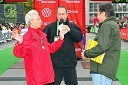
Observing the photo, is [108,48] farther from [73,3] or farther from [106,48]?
[73,3]

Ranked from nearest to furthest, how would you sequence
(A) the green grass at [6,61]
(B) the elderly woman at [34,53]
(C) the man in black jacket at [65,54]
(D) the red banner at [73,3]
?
(B) the elderly woman at [34,53] < (C) the man in black jacket at [65,54] < (A) the green grass at [6,61] < (D) the red banner at [73,3]

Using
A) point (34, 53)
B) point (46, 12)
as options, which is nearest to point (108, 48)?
point (34, 53)

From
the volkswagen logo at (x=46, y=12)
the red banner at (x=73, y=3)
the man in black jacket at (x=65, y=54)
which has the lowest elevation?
the man in black jacket at (x=65, y=54)

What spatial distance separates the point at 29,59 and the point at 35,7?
1022 cm

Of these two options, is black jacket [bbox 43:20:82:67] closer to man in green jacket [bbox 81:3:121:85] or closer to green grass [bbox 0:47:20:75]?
man in green jacket [bbox 81:3:121:85]

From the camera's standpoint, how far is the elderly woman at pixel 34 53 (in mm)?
4957

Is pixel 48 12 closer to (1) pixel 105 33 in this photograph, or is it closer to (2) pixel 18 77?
(2) pixel 18 77

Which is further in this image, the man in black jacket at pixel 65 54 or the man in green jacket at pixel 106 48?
the man in black jacket at pixel 65 54

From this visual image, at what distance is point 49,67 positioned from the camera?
510 cm

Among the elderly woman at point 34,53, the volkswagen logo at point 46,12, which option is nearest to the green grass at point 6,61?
the volkswagen logo at point 46,12

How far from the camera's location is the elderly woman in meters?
4.96

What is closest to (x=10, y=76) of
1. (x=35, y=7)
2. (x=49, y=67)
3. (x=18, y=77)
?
(x=18, y=77)

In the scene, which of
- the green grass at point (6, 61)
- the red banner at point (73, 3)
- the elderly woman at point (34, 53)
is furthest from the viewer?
the red banner at point (73, 3)

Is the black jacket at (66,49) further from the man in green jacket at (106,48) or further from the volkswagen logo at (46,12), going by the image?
the volkswagen logo at (46,12)
